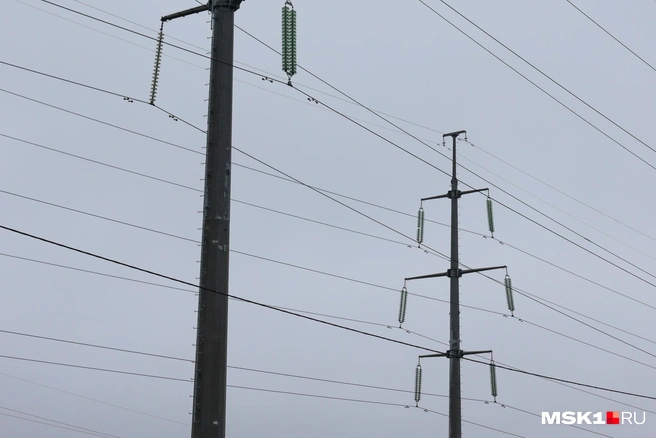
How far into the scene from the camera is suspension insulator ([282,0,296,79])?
A: 18.0 m

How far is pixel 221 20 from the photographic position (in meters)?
18.4

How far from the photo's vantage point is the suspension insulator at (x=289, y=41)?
59.0 feet

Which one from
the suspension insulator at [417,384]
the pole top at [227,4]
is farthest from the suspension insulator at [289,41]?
the suspension insulator at [417,384]

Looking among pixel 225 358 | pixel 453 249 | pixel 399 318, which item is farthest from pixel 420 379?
pixel 225 358

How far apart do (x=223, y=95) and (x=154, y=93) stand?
5.44ft

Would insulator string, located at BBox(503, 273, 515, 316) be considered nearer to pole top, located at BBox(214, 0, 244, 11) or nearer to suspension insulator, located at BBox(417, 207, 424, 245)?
suspension insulator, located at BBox(417, 207, 424, 245)

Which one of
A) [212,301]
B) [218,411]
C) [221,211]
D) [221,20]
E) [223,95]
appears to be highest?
[221,20]

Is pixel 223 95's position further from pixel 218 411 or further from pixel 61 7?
pixel 218 411

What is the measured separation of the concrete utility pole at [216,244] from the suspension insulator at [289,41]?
1002 millimetres

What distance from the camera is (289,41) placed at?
17984 millimetres

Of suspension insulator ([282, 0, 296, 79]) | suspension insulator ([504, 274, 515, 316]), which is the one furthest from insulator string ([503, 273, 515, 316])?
suspension insulator ([282, 0, 296, 79])

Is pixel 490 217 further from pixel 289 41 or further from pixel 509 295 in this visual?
pixel 289 41

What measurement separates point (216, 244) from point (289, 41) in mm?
4092

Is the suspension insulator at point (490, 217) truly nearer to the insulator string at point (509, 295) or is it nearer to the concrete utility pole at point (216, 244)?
the insulator string at point (509, 295)
